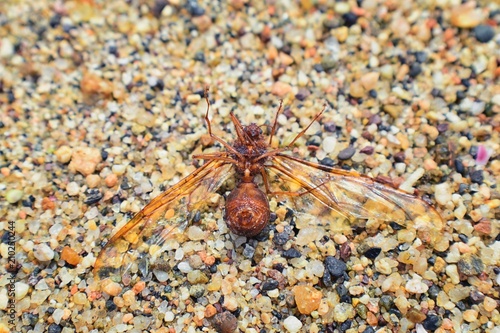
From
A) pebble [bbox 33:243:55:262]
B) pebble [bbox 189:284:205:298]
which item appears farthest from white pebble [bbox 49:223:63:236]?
pebble [bbox 189:284:205:298]

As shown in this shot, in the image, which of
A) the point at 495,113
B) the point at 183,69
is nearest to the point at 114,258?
the point at 183,69

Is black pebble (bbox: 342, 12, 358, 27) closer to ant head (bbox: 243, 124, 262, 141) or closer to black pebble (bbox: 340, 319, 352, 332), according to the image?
ant head (bbox: 243, 124, 262, 141)

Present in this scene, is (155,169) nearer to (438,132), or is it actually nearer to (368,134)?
(368,134)

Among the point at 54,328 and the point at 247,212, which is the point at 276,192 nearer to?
the point at 247,212

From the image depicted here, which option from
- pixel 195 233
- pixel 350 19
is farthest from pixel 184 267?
pixel 350 19

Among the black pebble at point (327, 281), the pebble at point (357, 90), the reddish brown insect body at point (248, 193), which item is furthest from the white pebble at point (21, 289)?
the pebble at point (357, 90)

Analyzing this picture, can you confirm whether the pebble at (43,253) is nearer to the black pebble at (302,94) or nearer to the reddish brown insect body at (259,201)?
the reddish brown insect body at (259,201)

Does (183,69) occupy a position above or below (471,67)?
above
